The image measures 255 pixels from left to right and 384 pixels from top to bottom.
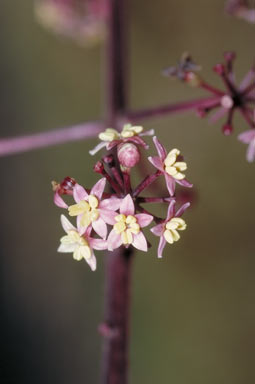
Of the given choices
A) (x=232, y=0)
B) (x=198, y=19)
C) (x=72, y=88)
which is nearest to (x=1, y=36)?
(x=72, y=88)

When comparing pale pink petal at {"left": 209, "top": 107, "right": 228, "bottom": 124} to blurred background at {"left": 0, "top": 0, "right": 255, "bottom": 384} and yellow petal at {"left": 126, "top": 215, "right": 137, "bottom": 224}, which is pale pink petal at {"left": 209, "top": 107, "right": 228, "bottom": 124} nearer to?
yellow petal at {"left": 126, "top": 215, "right": 137, "bottom": 224}

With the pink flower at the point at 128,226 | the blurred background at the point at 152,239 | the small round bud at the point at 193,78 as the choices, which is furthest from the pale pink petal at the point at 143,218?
the blurred background at the point at 152,239

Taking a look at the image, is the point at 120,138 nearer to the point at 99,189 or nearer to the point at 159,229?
the point at 99,189

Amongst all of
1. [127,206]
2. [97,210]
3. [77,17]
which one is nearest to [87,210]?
[97,210]

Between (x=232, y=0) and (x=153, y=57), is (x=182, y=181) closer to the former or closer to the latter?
(x=232, y=0)

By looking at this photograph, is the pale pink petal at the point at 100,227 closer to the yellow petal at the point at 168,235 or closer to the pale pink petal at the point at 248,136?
the yellow petal at the point at 168,235

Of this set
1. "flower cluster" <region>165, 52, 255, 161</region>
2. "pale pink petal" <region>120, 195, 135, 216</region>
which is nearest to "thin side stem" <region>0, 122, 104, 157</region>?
"flower cluster" <region>165, 52, 255, 161</region>
